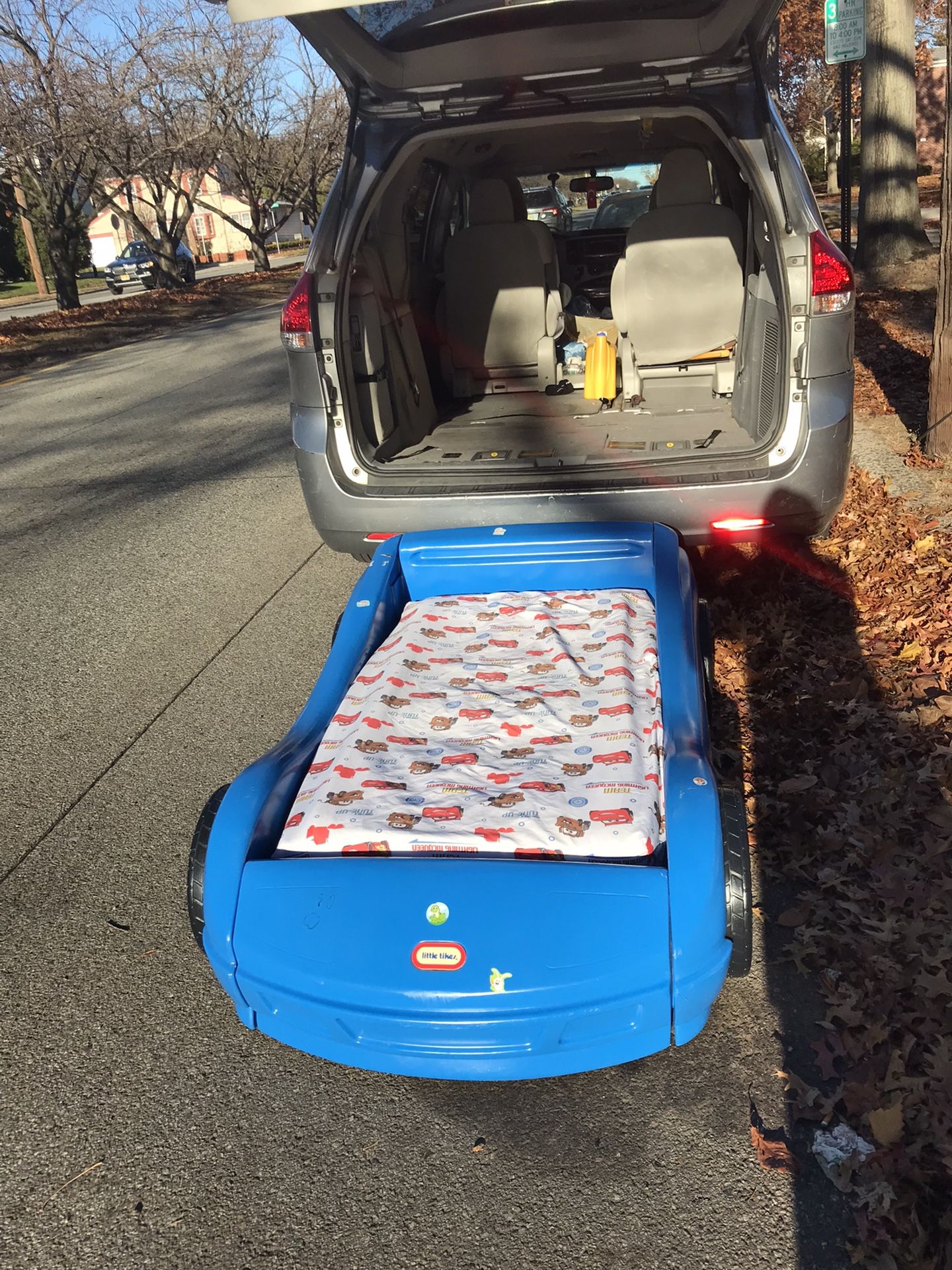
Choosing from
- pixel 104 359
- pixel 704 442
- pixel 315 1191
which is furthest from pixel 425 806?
pixel 104 359

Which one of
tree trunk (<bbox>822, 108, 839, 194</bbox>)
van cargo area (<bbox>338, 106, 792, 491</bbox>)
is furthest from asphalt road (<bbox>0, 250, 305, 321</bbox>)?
van cargo area (<bbox>338, 106, 792, 491</bbox>)

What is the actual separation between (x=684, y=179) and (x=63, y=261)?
18.8 metres

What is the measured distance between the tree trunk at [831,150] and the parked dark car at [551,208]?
30141mm

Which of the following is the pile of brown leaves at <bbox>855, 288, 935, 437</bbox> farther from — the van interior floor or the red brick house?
the red brick house

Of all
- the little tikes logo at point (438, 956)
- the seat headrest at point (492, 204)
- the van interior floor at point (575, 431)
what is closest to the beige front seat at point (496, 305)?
the seat headrest at point (492, 204)

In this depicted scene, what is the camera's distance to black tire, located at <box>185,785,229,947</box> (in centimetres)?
258

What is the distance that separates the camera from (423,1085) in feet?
8.11

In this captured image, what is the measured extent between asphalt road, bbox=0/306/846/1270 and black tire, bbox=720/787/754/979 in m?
0.23

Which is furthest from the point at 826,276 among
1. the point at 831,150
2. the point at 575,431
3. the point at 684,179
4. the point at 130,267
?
the point at 831,150

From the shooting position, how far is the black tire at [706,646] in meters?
3.58

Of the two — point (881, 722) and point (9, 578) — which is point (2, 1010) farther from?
point (9, 578)

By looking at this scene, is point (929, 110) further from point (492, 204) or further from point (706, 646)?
point (706, 646)

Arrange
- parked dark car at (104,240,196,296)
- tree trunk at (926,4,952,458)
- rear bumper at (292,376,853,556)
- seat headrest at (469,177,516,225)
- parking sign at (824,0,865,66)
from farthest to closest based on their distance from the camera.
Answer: parked dark car at (104,240,196,296)
parking sign at (824,0,865,66)
seat headrest at (469,177,516,225)
tree trunk at (926,4,952,458)
rear bumper at (292,376,853,556)

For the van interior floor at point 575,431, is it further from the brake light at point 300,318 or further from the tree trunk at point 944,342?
the tree trunk at point 944,342
